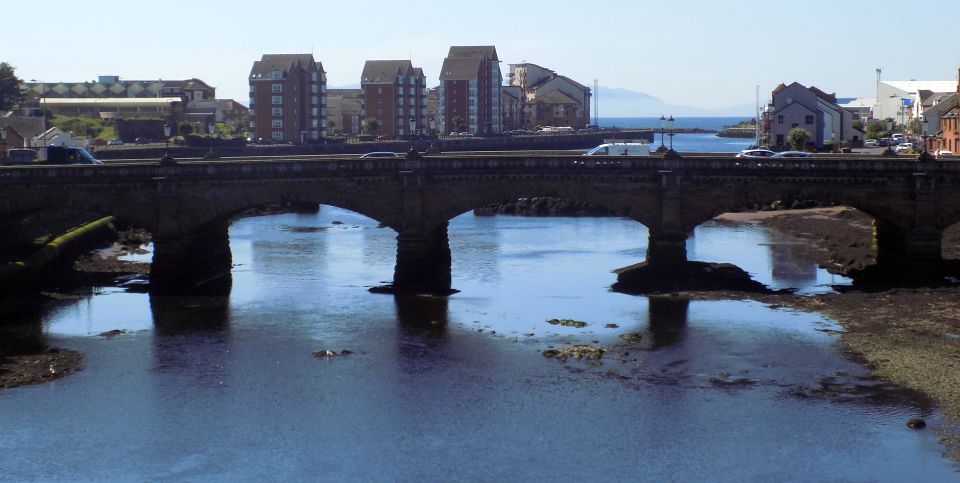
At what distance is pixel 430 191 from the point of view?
78.7 m

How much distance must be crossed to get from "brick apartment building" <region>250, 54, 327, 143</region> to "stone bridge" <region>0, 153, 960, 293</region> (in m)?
106

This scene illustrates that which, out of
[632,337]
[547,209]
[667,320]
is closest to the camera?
[632,337]

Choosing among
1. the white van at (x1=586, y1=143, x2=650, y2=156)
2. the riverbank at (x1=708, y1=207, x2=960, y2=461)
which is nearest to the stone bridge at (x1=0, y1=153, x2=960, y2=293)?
the riverbank at (x1=708, y1=207, x2=960, y2=461)

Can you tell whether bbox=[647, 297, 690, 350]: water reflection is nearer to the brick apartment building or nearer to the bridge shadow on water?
the bridge shadow on water

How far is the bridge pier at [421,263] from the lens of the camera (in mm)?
76000

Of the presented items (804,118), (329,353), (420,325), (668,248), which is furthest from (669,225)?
(804,118)

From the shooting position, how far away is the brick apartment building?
18362 cm

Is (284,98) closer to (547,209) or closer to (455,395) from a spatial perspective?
(547,209)

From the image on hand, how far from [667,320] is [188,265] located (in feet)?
105

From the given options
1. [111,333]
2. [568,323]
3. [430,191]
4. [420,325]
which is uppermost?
[430,191]

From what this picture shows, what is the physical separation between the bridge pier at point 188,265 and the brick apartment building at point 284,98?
342 ft

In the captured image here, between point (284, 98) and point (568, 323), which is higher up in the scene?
point (284, 98)

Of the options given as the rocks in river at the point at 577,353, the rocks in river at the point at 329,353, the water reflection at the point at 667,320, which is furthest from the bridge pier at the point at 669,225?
the rocks in river at the point at 329,353

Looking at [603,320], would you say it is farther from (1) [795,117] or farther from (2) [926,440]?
(1) [795,117]
